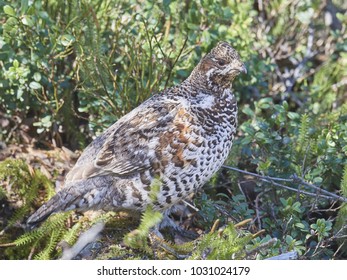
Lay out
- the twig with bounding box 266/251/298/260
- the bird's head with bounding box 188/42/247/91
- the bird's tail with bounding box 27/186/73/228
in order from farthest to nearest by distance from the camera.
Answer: the bird's head with bounding box 188/42/247/91, the bird's tail with bounding box 27/186/73/228, the twig with bounding box 266/251/298/260

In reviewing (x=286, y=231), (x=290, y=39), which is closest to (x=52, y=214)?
(x=286, y=231)

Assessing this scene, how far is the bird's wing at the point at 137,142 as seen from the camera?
4383 mm

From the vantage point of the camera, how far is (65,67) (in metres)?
5.65

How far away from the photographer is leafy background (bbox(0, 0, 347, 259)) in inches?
181

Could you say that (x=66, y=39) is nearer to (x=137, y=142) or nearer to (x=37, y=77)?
(x=37, y=77)

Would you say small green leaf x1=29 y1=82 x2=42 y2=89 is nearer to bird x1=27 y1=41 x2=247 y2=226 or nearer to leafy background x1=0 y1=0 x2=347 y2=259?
leafy background x1=0 y1=0 x2=347 y2=259

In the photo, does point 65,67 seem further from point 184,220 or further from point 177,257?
point 177,257

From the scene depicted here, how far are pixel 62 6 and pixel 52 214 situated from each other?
2.00 metres

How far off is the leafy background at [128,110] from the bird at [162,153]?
26 centimetres

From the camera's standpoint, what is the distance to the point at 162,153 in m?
4.36

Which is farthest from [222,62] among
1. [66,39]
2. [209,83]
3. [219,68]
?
Answer: [66,39]

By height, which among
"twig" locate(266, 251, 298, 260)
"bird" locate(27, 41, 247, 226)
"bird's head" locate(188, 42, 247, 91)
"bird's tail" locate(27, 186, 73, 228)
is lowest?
"twig" locate(266, 251, 298, 260)

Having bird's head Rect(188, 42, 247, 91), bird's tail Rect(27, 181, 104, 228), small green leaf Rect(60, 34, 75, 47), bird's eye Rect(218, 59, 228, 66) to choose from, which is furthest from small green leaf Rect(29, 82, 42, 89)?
bird's eye Rect(218, 59, 228, 66)

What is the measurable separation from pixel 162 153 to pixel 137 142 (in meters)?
0.20
